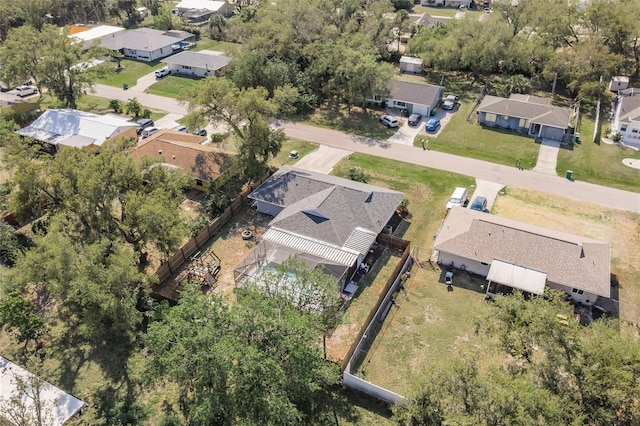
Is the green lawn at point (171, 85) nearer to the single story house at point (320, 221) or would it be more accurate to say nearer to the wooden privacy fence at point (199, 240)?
the wooden privacy fence at point (199, 240)

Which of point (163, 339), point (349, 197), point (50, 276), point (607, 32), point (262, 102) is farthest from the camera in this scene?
point (607, 32)

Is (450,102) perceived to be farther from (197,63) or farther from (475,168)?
(197,63)

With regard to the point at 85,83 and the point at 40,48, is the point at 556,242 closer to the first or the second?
the point at 85,83

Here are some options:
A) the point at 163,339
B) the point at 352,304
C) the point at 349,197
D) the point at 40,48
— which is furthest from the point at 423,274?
the point at 40,48

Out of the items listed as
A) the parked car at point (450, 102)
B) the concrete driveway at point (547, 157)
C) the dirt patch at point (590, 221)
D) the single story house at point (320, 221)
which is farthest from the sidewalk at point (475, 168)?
the parked car at point (450, 102)

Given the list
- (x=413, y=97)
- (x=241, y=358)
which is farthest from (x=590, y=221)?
(x=241, y=358)

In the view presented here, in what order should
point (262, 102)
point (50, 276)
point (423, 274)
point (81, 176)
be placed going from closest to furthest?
1. point (50, 276)
2. point (81, 176)
3. point (423, 274)
4. point (262, 102)

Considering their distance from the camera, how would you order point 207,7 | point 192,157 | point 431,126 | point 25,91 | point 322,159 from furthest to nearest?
1. point 207,7
2. point 25,91
3. point 431,126
4. point 322,159
5. point 192,157
